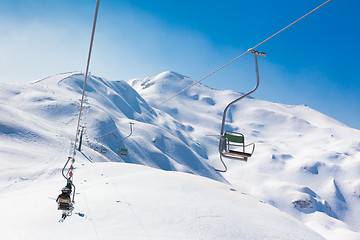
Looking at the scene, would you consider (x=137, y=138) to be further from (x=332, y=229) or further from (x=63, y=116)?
(x=332, y=229)

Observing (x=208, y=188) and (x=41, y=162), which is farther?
(x=41, y=162)

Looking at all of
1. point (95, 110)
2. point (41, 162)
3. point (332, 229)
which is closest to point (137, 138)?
point (95, 110)

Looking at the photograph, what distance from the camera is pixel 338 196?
654 feet

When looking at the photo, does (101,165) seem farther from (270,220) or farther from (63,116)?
(63,116)

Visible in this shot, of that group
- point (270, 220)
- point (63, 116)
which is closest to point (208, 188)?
point (270, 220)

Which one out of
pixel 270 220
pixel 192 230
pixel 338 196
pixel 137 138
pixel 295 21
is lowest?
pixel 192 230

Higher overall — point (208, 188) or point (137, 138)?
point (137, 138)

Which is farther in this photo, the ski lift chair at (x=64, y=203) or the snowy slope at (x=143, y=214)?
the snowy slope at (x=143, y=214)

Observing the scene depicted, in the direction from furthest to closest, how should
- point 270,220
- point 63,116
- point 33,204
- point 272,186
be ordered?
point 272,186 → point 63,116 → point 270,220 → point 33,204

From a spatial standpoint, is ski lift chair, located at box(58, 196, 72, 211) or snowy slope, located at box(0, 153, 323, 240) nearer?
ski lift chair, located at box(58, 196, 72, 211)

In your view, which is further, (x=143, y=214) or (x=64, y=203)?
(x=143, y=214)

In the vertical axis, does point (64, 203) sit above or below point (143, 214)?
above

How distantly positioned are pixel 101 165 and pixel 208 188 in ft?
53.1

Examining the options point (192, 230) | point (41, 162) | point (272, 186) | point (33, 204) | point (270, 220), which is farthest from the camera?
point (272, 186)
